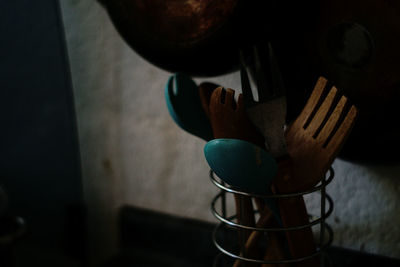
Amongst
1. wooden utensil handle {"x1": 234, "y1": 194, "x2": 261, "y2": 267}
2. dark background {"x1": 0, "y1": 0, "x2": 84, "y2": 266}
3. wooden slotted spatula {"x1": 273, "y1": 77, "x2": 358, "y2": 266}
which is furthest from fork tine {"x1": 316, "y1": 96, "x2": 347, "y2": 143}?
dark background {"x1": 0, "y1": 0, "x2": 84, "y2": 266}

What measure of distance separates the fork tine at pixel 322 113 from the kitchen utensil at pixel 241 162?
3.0 inches

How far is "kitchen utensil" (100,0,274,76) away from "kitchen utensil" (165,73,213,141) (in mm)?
51

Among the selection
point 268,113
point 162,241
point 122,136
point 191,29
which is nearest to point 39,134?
point 122,136

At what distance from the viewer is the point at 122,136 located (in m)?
0.87

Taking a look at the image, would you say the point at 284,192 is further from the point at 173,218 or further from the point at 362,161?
the point at 173,218

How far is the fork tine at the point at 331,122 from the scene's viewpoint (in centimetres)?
44

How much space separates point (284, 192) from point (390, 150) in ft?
0.56

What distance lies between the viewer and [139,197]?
879mm

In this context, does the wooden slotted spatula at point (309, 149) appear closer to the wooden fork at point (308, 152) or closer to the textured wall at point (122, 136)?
the wooden fork at point (308, 152)

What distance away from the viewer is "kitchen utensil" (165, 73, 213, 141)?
530 millimetres

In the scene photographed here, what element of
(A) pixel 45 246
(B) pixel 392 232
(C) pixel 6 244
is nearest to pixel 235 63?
(B) pixel 392 232

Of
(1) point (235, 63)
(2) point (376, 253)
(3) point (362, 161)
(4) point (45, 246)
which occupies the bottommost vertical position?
(4) point (45, 246)

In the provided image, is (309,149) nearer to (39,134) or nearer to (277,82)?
(277,82)

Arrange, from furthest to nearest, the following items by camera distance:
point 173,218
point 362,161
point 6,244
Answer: point 173,218
point 6,244
point 362,161
